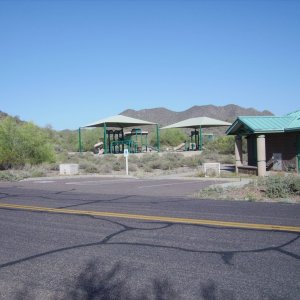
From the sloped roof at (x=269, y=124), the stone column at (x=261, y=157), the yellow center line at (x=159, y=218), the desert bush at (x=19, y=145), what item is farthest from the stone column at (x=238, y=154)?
the yellow center line at (x=159, y=218)

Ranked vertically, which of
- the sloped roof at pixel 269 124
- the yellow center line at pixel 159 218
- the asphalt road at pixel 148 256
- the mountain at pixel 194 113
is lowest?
the asphalt road at pixel 148 256

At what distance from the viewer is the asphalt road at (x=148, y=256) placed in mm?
5742

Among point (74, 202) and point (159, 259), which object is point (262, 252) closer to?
point (159, 259)

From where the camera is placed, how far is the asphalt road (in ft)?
18.8

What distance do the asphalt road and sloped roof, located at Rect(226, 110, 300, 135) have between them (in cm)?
1347

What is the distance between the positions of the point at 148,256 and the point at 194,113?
13658 cm

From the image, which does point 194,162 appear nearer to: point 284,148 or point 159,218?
point 284,148

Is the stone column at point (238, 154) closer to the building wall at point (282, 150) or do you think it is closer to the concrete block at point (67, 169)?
the building wall at point (282, 150)

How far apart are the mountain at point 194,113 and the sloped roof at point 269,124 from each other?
103 m

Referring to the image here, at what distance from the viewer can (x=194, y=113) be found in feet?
468

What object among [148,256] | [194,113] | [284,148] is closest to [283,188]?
[148,256]

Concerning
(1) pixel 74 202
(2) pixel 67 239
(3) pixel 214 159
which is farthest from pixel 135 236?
(3) pixel 214 159

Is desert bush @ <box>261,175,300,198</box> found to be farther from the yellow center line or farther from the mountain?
the mountain

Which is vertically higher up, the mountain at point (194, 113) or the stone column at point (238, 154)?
the mountain at point (194, 113)
